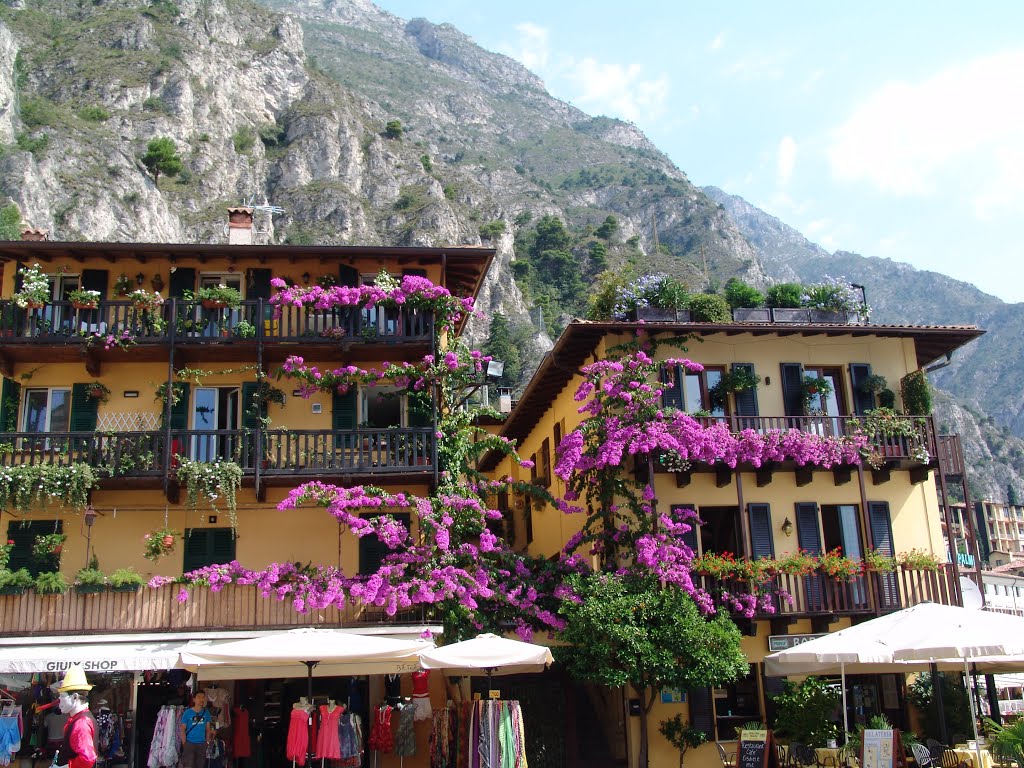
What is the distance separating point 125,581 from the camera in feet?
66.0

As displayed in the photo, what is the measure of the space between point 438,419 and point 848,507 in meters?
9.97

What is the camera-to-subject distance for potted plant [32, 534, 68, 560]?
21188 mm

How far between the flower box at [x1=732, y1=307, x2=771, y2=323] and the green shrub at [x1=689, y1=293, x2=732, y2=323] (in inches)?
19.2

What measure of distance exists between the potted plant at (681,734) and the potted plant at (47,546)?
13404 millimetres

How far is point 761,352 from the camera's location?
24531 millimetres

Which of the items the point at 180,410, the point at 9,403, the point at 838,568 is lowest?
the point at 838,568

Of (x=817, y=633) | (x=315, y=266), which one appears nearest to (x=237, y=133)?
(x=315, y=266)

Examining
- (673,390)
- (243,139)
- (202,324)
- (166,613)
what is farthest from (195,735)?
(243,139)

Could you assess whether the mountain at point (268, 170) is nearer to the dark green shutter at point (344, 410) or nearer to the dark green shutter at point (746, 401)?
the dark green shutter at point (746, 401)

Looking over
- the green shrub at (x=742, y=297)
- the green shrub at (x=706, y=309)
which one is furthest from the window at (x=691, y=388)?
the green shrub at (x=742, y=297)

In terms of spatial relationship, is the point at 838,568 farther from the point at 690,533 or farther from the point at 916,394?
the point at 916,394

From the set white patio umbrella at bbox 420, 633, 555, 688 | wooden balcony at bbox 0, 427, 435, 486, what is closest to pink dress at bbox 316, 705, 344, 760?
white patio umbrella at bbox 420, 633, 555, 688

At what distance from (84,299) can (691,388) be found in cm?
1411

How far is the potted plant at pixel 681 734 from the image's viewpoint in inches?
817
